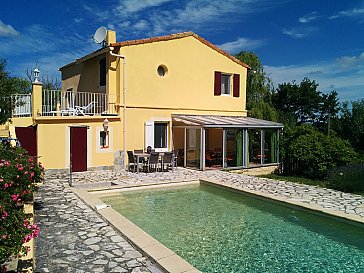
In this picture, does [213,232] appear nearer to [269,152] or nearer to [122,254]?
[122,254]

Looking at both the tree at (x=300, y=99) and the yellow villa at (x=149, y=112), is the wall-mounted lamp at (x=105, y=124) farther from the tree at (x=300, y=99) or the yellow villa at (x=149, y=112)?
the tree at (x=300, y=99)

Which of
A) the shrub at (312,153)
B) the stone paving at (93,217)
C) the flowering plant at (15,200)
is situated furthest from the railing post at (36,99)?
the shrub at (312,153)

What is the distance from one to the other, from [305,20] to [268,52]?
44.8 feet

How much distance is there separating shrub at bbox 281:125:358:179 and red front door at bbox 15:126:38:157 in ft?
49.1

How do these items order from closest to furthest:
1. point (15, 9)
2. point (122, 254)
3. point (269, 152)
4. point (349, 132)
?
point (122, 254)
point (15, 9)
point (269, 152)
point (349, 132)

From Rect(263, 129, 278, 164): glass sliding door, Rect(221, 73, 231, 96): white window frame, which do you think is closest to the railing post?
Rect(221, 73, 231, 96): white window frame

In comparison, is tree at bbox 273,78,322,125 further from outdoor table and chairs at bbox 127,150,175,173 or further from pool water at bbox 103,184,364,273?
pool water at bbox 103,184,364,273

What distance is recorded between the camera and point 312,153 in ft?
56.5

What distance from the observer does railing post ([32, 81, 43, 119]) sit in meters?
16.0

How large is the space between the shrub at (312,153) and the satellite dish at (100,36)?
1370 cm

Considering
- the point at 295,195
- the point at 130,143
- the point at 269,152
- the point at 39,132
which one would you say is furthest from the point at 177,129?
the point at 295,195

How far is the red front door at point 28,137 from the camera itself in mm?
15875

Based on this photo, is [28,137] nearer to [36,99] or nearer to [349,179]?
[36,99]

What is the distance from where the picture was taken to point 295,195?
11.8 metres
